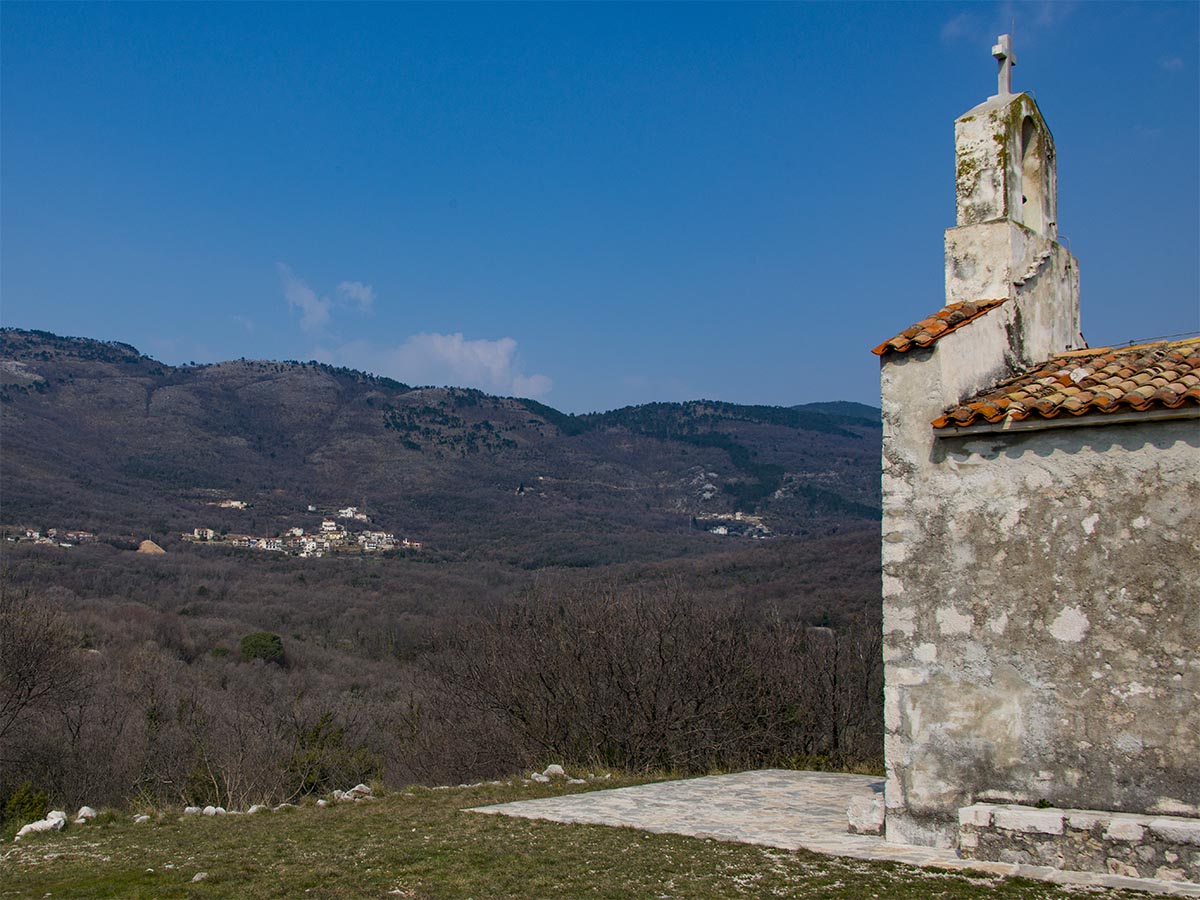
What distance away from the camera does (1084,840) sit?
7832mm

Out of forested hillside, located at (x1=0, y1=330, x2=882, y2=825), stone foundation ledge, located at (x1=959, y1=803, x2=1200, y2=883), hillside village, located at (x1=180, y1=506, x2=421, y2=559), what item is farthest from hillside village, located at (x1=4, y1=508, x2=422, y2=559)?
stone foundation ledge, located at (x1=959, y1=803, x2=1200, y2=883)

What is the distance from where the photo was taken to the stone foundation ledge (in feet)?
24.7

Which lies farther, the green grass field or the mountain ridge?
the mountain ridge

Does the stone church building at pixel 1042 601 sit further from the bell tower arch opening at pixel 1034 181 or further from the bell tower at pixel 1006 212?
the bell tower arch opening at pixel 1034 181

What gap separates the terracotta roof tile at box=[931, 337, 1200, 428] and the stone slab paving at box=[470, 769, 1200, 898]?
11.2 feet

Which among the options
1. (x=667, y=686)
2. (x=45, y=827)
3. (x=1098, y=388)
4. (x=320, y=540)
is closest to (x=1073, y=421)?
(x=1098, y=388)

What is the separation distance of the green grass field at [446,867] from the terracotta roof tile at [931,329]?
419cm

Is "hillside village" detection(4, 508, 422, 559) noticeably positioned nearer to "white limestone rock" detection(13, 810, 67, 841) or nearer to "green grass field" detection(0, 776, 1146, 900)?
"white limestone rock" detection(13, 810, 67, 841)

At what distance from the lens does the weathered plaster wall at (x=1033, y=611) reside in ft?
26.0

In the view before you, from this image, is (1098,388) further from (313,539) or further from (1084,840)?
(313,539)

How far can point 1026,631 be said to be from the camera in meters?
8.38

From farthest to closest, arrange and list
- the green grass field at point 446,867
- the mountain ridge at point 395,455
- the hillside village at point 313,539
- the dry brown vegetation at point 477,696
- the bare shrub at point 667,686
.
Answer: the mountain ridge at point 395,455 < the hillside village at point 313,539 < the dry brown vegetation at point 477,696 < the bare shrub at point 667,686 < the green grass field at point 446,867

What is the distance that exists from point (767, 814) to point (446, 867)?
12.4ft

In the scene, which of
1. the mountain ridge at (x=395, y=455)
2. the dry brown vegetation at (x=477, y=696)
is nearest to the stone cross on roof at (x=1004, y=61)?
the dry brown vegetation at (x=477, y=696)
